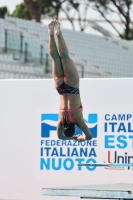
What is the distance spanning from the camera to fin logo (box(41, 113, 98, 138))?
9.24 m

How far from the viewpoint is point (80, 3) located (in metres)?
34.6

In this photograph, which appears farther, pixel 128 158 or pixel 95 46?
pixel 95 46

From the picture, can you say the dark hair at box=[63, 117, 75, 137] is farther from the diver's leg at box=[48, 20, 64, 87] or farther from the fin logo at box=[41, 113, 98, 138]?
the fin logo at box=[41, 113, 98, 138]

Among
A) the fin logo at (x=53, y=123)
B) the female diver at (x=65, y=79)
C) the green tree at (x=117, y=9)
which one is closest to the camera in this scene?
the female diver at (x=65, y=79)

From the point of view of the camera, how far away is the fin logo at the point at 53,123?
9.24 m

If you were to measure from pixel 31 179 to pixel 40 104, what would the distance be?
1186 millimetres

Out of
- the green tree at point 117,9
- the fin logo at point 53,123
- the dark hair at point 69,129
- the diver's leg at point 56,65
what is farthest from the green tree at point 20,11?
the diver's leg at point 56,65

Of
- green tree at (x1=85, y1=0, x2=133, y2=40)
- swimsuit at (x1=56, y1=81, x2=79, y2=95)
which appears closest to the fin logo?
swimsuit at (x1=56, y1=81, x2=79, y2=95)

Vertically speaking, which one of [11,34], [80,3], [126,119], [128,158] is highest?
[80,3]

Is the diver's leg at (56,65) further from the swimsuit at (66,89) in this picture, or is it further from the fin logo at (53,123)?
the fin logo at (53,123)

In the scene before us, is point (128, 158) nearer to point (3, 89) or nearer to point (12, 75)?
point (3, 89)

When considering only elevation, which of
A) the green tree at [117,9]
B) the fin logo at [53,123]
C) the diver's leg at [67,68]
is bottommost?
the fin logo at [53,123]

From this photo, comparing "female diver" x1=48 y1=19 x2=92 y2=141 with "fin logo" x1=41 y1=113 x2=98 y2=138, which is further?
"fin logo" x1=41 y1=113 x2=98 y2=138

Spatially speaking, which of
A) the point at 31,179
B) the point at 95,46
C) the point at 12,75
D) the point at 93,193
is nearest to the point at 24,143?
the point at 31,179
